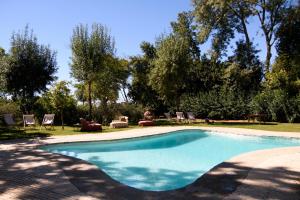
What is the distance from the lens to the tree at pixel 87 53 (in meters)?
22.6

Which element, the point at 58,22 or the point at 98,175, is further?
the point at 58,22

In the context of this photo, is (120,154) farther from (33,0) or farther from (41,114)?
(41,114)

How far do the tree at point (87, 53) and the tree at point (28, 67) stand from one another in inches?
152

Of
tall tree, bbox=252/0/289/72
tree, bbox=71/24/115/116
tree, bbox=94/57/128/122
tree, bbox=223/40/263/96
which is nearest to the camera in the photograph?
tree, bbox=71/24/115/116

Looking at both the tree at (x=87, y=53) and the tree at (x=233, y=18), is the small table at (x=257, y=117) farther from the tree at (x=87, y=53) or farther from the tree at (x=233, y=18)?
the tree at (x=87, y=53)

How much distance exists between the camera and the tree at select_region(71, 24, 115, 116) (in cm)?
2259

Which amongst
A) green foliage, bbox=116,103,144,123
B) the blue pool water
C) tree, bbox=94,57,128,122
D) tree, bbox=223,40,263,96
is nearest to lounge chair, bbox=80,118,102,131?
the blue pool water

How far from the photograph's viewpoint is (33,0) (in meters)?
15.2

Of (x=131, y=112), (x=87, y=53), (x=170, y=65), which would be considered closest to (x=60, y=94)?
(x=87, y=53)

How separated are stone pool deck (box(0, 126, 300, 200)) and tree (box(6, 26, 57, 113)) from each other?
1695 centimetres

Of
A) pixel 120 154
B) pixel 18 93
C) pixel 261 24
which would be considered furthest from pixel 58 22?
pixel 261 24

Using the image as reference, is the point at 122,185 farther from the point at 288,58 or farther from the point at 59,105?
the point at 288,58

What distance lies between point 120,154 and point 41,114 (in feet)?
36.0

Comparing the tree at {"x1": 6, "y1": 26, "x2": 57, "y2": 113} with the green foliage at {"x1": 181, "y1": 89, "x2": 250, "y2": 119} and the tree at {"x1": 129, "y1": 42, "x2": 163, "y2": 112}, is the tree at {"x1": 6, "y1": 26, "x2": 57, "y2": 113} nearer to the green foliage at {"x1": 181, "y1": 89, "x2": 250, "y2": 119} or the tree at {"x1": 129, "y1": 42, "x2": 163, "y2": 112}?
the tree at {"x1": 129, "y1": 42, "x2": 163, "y2": 112}
